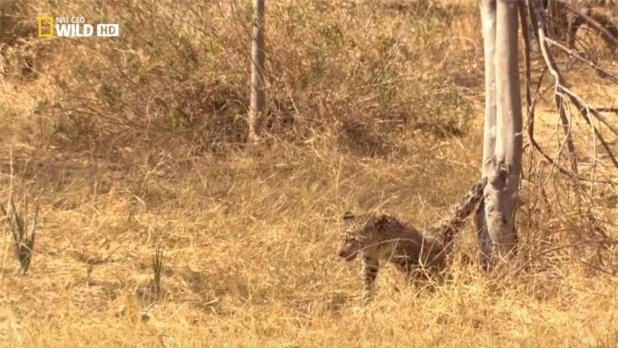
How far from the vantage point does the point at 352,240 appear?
20.4 feet

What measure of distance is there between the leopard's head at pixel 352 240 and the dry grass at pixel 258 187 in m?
0.26

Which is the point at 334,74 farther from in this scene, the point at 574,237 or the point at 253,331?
the point at 253,331

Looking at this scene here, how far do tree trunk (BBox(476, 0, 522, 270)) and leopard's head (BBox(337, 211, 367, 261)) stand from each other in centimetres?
72

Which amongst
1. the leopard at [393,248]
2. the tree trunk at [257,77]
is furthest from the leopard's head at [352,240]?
the tree trunk at [257,77]

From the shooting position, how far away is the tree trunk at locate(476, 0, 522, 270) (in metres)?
6.11

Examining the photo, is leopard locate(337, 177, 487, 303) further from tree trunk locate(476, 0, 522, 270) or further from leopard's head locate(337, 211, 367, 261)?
tree trunk locate(476, 0, 522, 270)

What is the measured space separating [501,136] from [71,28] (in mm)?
4686

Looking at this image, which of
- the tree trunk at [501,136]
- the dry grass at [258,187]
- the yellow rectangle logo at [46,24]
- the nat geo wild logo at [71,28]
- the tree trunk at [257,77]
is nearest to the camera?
the dry grass at [258,187]

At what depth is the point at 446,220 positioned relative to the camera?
6.42 meters

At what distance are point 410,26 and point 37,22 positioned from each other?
3.54 m

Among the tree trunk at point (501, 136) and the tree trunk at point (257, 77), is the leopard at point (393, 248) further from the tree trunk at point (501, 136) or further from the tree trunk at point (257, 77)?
the tree trunk at point (257, 77)

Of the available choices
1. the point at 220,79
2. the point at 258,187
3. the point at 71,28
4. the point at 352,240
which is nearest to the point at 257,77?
the point at 220,79

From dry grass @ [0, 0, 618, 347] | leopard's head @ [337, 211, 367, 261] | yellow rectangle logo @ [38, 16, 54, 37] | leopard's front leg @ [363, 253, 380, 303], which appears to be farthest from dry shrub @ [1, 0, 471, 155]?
leopard's front leg @ [363, 253, 380, 303]

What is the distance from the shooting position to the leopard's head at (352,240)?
20.3ft
